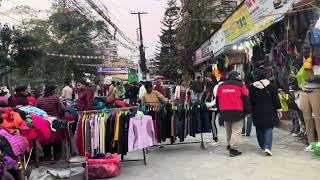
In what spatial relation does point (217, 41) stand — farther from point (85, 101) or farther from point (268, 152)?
point (268, 152)

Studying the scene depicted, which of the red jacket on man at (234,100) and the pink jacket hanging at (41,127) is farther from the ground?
the red jacket on man at (234,100)

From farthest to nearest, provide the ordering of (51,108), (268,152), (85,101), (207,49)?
(207,49) → (85,101) → (51,108) → (268,152)

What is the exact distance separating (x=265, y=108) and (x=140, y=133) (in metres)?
2.45

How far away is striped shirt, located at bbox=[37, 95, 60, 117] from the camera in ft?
28.9

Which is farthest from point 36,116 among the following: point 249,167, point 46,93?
point 249,167

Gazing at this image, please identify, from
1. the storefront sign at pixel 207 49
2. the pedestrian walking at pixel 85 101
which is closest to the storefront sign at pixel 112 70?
the storefront sign at pixel 207 49

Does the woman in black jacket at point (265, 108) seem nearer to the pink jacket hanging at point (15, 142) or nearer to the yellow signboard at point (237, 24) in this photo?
the yellow signboard at point (237, 24)

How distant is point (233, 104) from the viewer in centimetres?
819

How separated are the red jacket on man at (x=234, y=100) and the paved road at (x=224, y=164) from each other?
2.64ft

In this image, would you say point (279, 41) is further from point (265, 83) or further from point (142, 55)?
point (142, 55)

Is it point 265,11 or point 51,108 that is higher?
point 265,11

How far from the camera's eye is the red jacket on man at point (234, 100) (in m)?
8.17

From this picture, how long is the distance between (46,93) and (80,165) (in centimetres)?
223

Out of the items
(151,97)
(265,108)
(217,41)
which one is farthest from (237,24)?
(265,108)
